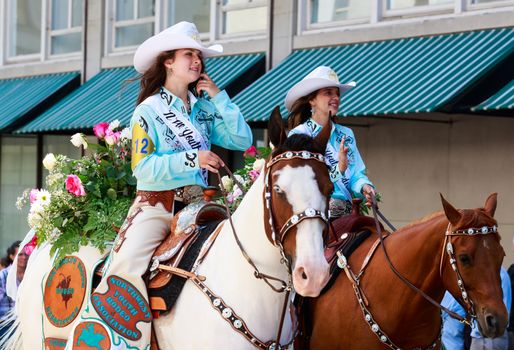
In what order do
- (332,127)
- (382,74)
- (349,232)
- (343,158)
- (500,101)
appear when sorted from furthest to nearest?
1. (382,74)
2. (500,101)
3. (332,127)
4. (349,232)
5. (343,158)

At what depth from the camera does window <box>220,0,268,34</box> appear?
1642 cm

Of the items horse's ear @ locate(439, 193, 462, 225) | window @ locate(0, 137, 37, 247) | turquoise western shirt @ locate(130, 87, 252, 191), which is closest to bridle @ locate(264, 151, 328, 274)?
turquoise western shirt @ locate(130, 87, 252, 191)

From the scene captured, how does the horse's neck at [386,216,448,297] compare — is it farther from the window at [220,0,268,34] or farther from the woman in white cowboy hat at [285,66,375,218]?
the window at [220,0,268,34]

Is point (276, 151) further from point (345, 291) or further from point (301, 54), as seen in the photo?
point (301, 54)

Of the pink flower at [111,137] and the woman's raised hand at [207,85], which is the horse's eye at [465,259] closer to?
the woman's raised hand at [207,85]

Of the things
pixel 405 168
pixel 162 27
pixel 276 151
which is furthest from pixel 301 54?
pixel 276 151

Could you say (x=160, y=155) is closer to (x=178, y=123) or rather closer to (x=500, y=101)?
(x=178, y=123)

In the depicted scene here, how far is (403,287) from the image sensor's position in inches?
253

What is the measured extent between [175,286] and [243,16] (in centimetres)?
1171

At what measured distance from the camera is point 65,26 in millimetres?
20391

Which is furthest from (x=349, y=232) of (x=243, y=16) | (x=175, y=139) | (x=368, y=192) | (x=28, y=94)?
(x=28, y=94)

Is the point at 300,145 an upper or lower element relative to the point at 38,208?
upper

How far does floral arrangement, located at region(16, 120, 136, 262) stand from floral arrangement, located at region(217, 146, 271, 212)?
73cm

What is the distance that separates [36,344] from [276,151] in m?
2.64
